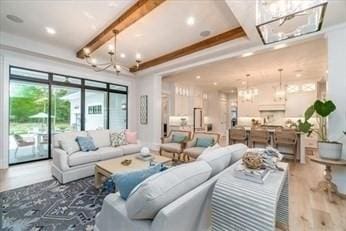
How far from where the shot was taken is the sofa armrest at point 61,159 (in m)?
3.23

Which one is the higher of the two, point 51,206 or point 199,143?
point 199,143

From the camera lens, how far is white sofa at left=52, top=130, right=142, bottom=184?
327 centimetres

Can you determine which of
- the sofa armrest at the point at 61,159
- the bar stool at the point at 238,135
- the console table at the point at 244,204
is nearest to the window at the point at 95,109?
the sofa armrest at the point at 61,159

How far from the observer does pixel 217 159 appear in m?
1.73

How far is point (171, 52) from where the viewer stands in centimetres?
509

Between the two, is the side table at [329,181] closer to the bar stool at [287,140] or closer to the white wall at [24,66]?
the bar stool at [287,140]

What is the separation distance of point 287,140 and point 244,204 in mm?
4711

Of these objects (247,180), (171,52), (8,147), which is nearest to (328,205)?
(247,180)

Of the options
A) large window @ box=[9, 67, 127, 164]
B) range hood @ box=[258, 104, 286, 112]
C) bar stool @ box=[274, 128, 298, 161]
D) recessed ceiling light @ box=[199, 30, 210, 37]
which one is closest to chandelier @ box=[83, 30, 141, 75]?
large window @ box=[9, 67, 127, 164]

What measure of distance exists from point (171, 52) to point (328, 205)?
4.70 metres

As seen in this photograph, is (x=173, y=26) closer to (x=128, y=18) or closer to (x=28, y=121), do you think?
(x=128, y=18)

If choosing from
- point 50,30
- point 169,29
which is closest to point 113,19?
point 169,29

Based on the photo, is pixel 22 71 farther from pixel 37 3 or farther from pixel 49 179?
pixel 49 179

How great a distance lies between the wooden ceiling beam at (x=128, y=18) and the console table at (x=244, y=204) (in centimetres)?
277
